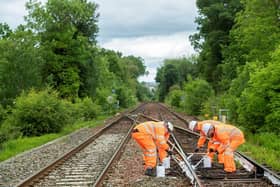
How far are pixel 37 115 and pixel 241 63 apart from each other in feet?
69.7

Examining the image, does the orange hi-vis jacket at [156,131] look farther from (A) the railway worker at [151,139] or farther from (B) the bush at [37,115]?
(B) the bush at [37,115]

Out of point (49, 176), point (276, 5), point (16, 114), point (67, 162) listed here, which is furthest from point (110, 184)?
point (276, 5)

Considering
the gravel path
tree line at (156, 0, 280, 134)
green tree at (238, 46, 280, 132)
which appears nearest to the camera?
the gravel path

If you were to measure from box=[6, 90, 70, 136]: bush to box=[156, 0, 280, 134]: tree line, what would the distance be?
9359mm

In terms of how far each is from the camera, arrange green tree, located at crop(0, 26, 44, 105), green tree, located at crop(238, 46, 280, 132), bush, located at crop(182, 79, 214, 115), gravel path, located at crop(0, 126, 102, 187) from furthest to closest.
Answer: bush, located at crop(182, 79, 214, 115), green tree, located at crop(0, 26, 44, 105), green tree, located at crop(238, 46, 280, 132), gravel path, located at crop(0, 126, 102, 187)

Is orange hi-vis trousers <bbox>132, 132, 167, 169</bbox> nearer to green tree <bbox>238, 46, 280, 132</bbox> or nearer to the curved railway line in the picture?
the curved railway line

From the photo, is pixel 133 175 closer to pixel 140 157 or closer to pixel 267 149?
pixel 140 157

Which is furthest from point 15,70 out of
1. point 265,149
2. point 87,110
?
point 265,149

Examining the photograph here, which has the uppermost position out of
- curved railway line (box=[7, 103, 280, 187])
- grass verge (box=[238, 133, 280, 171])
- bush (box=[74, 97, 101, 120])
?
bush (box=[74, 97, 101, 120])

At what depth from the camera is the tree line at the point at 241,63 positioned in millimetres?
19234

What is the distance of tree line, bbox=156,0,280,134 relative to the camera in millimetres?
19234

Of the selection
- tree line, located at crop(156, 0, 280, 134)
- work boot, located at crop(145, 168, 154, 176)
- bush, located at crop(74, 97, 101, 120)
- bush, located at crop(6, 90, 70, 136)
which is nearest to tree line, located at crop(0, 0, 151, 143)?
bush, located at crop(74, 97, 101, 120)

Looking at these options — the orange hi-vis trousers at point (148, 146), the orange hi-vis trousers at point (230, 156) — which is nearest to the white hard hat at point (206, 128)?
the orange hi-vis trousers at point (230, 156)

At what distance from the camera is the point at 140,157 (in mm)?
14758
